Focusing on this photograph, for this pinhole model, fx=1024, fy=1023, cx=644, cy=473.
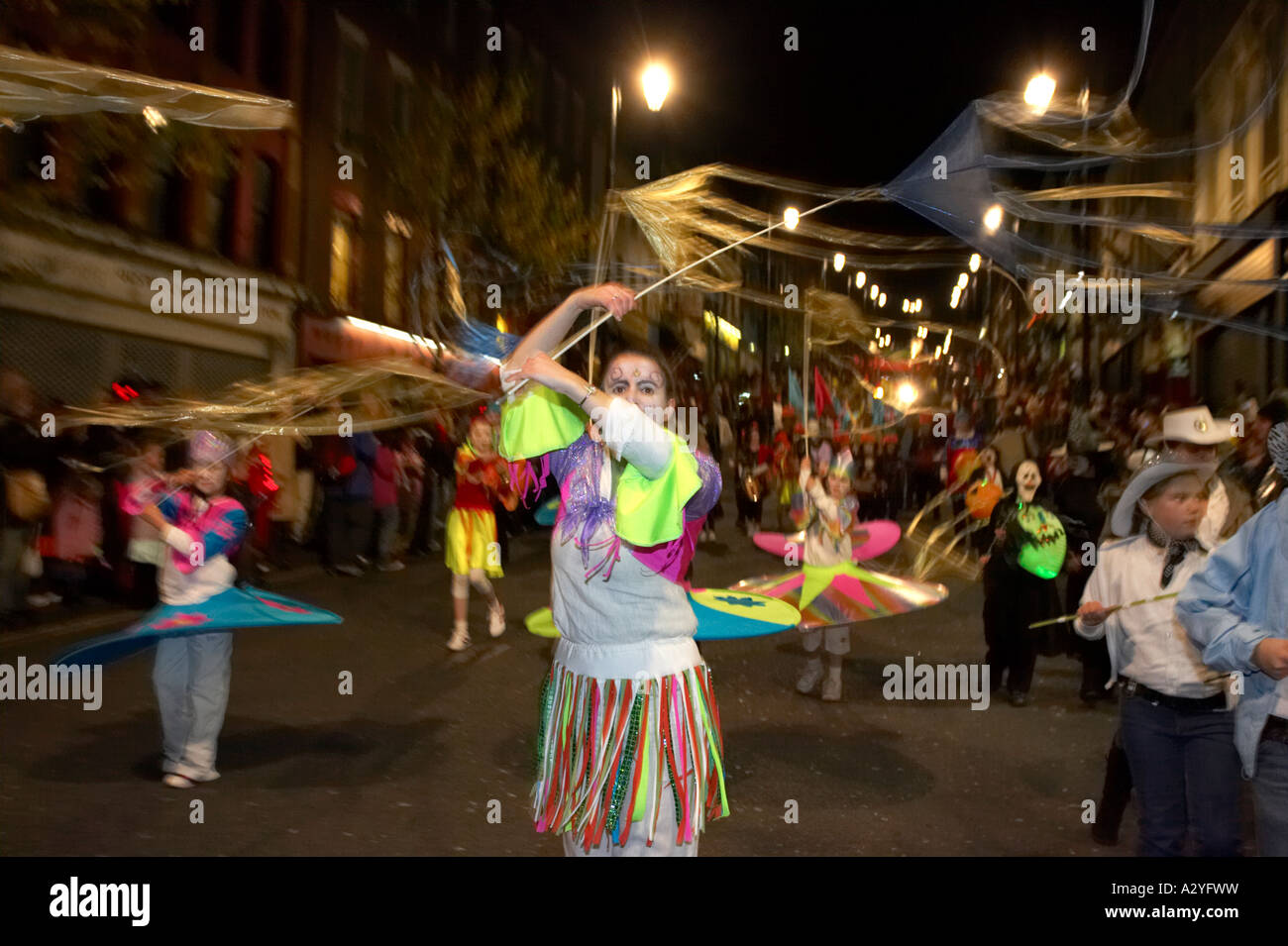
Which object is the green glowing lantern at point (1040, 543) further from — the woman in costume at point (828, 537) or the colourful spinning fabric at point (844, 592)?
the woman in costume at point (828, 537)

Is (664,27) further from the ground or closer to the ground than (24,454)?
further from the ground

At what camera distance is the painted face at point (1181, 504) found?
3455 millimetres

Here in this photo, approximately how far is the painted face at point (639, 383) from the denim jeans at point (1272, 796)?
5.87ft

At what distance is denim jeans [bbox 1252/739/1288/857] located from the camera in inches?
101

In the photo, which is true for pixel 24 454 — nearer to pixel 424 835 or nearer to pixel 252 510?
pixel 252 510

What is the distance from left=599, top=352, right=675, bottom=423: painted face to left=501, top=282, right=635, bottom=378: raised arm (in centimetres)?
13

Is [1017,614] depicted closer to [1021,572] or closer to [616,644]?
[1021,572]

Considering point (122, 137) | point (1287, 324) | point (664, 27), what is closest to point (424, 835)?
point (664, 27)

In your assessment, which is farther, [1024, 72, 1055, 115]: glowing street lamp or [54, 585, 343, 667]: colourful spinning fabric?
[54, 585, 343, 667]: colourful spinning fabric

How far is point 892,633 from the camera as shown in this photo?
9445 millimetres

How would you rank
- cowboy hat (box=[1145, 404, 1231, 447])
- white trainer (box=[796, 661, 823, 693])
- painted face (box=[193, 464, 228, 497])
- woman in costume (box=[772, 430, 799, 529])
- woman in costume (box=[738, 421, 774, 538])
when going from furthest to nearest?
woman in costume (box=[738, 421, 774, 538]) → woman in costume (box=[772, 430, 799, 529]) → white trainer (box=[796, 661, 823, 693]) → painted face (box=[193, 464, 228, 497]) → cowboy hat (box=[1145, 404, 1231, 447])

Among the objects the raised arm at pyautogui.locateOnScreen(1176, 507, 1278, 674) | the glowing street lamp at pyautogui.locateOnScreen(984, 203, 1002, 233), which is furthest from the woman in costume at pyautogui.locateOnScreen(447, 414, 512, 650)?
the raised arm at pyautogui.locateOnScreen(1176, 507, 1278, 674)

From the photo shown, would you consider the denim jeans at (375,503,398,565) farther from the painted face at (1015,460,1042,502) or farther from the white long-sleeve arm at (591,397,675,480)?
the white long-sleeve arm at (591,397,675,480)
